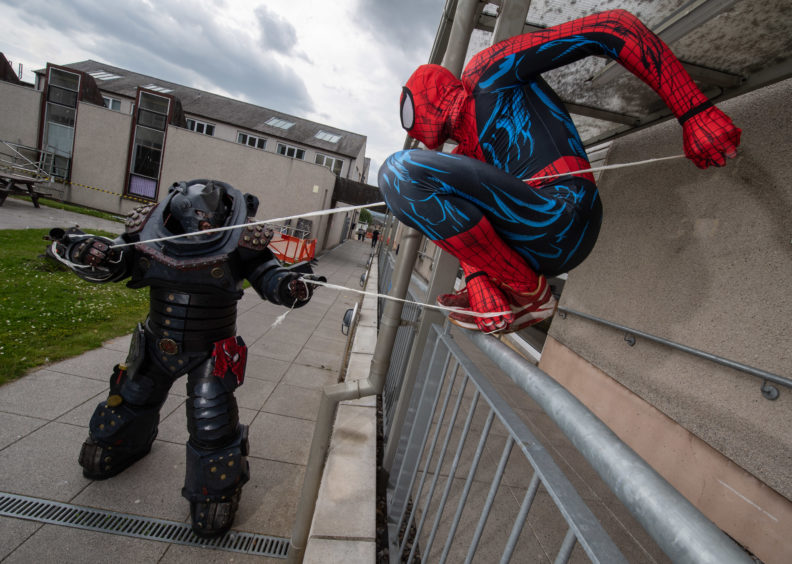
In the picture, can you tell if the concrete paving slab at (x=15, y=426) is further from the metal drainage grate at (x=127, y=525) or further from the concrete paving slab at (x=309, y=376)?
the concrete paving slab at (x=309, y=376)

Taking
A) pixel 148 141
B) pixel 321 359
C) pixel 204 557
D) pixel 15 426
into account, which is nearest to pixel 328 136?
pixel 148 141

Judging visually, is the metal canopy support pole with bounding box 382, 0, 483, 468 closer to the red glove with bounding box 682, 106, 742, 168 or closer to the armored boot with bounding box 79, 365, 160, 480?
the red glove with bounding box 682, 106, 742, 168

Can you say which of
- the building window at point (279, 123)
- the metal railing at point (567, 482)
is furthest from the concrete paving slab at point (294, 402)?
the building window at point (279, 123)

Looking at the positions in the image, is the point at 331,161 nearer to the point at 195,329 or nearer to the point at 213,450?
the point at 195,329

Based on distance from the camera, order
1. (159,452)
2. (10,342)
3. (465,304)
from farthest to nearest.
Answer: (10,342) → (159,452) → (465,304)

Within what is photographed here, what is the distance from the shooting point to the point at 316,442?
1575 millimetres

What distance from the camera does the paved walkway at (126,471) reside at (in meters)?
1.62

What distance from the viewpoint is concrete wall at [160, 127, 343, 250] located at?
14531 millimetres

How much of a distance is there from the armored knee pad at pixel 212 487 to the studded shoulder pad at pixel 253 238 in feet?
3.58

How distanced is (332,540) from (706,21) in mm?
2615

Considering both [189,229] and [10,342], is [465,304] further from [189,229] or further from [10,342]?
[10,342]

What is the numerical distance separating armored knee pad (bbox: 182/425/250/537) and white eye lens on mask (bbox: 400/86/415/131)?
→ 1.85 metres

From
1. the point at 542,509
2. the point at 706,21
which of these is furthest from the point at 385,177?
the point at 542,509

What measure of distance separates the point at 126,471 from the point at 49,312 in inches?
115
